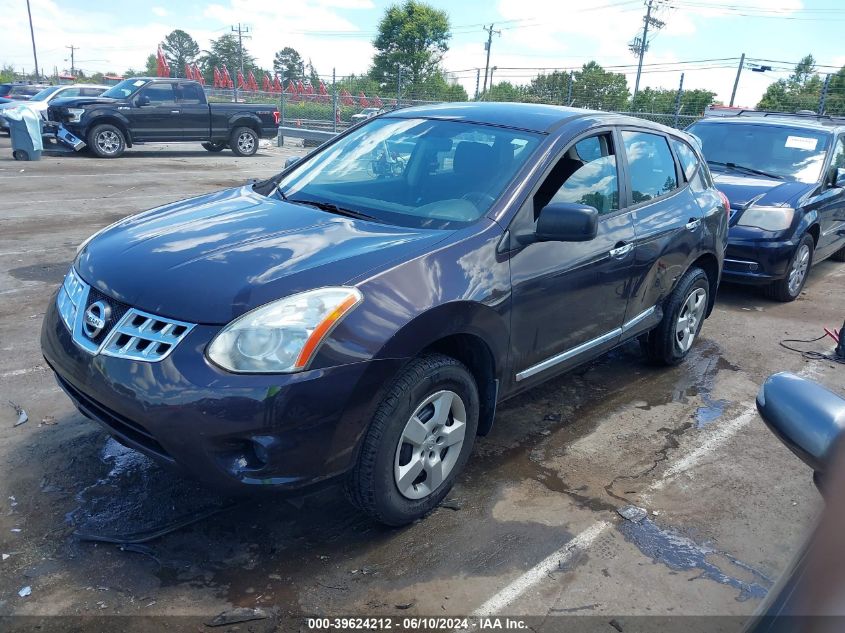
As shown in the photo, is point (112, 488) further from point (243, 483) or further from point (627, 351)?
point (627, 351)

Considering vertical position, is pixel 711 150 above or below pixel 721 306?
above

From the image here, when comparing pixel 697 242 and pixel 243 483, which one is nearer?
pixel 243 483

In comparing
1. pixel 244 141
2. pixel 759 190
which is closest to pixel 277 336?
pixel 759 190

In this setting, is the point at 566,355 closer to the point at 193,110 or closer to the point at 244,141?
the point at 193,110

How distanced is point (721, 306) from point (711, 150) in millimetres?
2152

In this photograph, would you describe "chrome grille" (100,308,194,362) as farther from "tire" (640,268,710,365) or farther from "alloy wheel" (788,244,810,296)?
"alloy wheel" (788,244,810,296)

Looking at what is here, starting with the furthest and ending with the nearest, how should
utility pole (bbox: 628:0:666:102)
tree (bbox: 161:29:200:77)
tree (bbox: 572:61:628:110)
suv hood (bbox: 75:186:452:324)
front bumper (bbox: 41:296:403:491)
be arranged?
tree (bbox: 161:29:200:77) → utility pole (bbox: 628:0:666:102) → tree (bbox: 572:61:628:110) → suv hood (bbox: 75:186:452:324) → front bumper (bbox: 41:296:403:491)

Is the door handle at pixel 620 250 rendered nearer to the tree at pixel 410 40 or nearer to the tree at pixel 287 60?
the tree at pixel 410 40

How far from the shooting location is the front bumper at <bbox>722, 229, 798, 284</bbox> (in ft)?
21.7

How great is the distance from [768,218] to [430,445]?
527 centimetres

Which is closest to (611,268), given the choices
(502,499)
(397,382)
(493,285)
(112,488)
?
(493,285)

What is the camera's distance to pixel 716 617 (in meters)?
2.62

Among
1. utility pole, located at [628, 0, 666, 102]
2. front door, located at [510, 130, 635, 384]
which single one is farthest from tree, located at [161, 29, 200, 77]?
front door, located at [510, 130, 635, 384]

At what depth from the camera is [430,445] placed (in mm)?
2973
